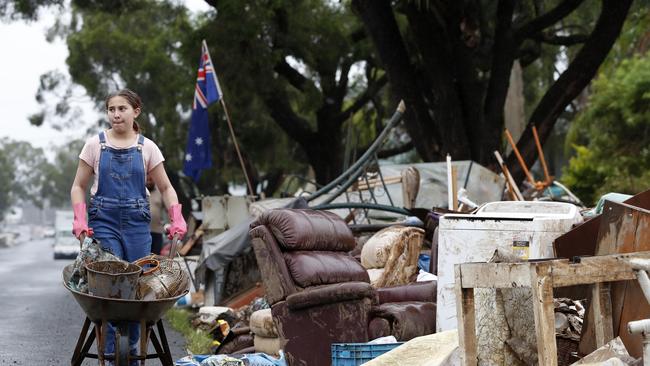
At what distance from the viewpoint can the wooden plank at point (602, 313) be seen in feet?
21.2

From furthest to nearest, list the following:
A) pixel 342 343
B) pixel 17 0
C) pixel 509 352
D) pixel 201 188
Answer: pixel 201 188
pixel 17 0
pixel 342 343
pixel 509 352

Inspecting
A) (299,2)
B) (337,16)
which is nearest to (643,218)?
(299,2)

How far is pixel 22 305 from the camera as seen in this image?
16641 mm

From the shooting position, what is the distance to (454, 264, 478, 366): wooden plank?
610 cm

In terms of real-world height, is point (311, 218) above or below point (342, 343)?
above

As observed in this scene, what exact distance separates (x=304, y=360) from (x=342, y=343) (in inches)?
14.8

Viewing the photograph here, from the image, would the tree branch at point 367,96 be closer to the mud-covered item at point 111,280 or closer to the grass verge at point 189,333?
the grass verge at point 189,333

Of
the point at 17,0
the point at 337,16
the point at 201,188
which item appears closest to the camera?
the point at 17,0

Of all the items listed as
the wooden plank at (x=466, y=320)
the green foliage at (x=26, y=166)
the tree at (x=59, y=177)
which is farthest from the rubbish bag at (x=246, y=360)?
the green foliage at (x=26, y=166)

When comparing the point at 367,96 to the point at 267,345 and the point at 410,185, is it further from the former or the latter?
the point at 267,345

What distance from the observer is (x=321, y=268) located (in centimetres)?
851

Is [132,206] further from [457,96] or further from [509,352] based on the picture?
[457,96]

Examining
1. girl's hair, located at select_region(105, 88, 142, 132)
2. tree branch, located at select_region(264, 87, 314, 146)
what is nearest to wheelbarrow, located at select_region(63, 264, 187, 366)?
girl's hair, located at select_region(105, 88, 142, 132)

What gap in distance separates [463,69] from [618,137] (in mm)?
10577
